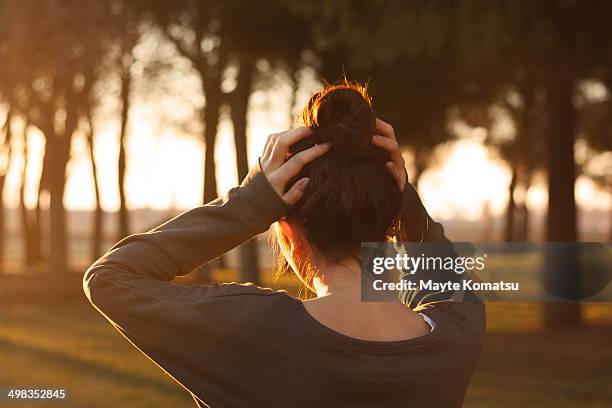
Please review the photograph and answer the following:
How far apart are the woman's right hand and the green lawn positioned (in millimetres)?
7509

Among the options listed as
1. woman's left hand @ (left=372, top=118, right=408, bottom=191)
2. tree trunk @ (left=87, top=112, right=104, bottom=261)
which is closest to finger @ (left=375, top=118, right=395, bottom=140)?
woman's left hand @ (left=372, top=118, right=408, bottom=191)

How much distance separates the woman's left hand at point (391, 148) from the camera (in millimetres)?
1972

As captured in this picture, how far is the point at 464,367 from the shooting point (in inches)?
81.6

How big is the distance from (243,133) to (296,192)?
18.0m

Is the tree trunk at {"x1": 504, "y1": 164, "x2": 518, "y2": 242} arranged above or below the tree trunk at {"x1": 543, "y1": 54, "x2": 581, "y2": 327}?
above

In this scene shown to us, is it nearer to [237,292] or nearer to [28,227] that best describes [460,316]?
[237,292]

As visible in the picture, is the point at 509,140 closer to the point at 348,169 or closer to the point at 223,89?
the point at 223,89

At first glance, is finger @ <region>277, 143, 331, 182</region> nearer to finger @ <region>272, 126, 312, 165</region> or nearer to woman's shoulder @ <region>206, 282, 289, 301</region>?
finger @ <region>272, 126, 312, 165</region>

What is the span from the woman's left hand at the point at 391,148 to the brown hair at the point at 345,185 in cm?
2

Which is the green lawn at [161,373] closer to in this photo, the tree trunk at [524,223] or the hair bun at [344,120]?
the hair bun at [344,120]

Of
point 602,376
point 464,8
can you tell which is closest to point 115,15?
point 464,8

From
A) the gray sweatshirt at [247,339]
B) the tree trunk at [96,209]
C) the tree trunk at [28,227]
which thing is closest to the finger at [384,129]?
the gray sweatshirt at [247,339]

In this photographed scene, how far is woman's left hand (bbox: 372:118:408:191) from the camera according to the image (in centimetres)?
197

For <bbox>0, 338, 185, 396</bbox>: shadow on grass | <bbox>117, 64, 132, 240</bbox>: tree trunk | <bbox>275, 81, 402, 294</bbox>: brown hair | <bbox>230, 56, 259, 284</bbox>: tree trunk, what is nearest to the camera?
<bbox>275, 81, 402, 294</bbox>: brown hair
